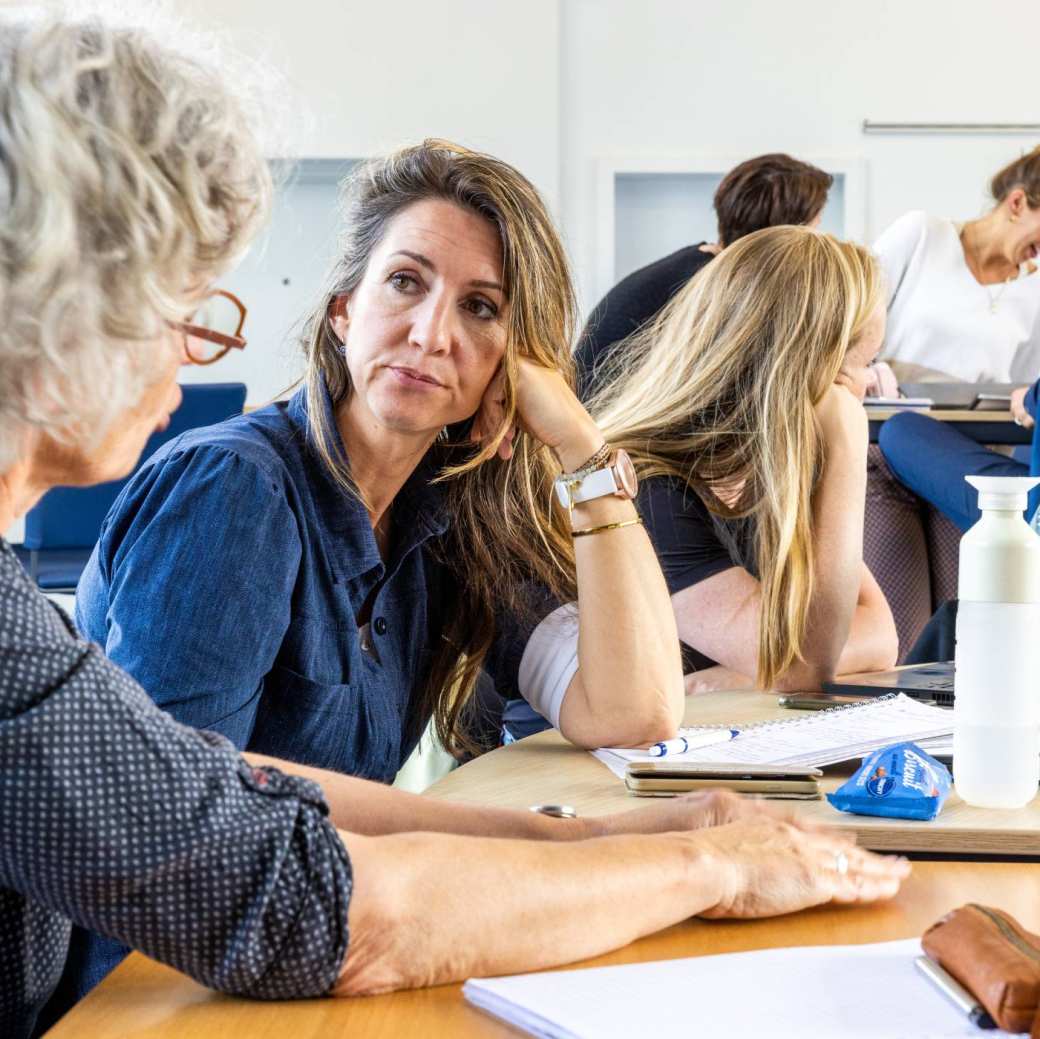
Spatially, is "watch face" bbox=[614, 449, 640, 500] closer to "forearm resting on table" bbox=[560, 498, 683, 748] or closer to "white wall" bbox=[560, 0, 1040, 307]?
"forearm resting on table" bbox=[560, 498, 683, 748]

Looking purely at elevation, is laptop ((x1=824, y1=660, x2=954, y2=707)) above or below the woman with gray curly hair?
below

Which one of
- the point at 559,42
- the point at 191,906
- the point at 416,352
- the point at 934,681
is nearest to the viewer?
the point at 191,906

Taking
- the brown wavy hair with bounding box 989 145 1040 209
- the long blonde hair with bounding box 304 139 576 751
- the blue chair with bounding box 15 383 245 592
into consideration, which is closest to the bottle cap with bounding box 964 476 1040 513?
the long blonde hair with bounding box 304 139 576 751

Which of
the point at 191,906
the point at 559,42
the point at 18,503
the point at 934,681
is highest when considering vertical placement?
the point at 559,42

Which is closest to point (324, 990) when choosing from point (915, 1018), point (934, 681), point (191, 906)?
point (191, 906)

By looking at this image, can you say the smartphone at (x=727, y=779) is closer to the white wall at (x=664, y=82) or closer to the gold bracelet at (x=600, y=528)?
the gold bracelet at (x=600, y=528)

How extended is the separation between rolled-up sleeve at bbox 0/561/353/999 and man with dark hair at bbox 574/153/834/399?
8.73 feet

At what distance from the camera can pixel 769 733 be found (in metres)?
1.35

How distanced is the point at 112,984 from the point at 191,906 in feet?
0.42

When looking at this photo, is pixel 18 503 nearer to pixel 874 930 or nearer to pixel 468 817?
pixel 468 817

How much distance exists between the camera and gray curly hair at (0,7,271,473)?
2.26 ft

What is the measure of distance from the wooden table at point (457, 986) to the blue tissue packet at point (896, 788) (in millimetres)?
27

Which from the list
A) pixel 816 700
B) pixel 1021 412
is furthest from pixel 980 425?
pixel 816 700

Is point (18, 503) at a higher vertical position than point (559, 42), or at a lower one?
lower
